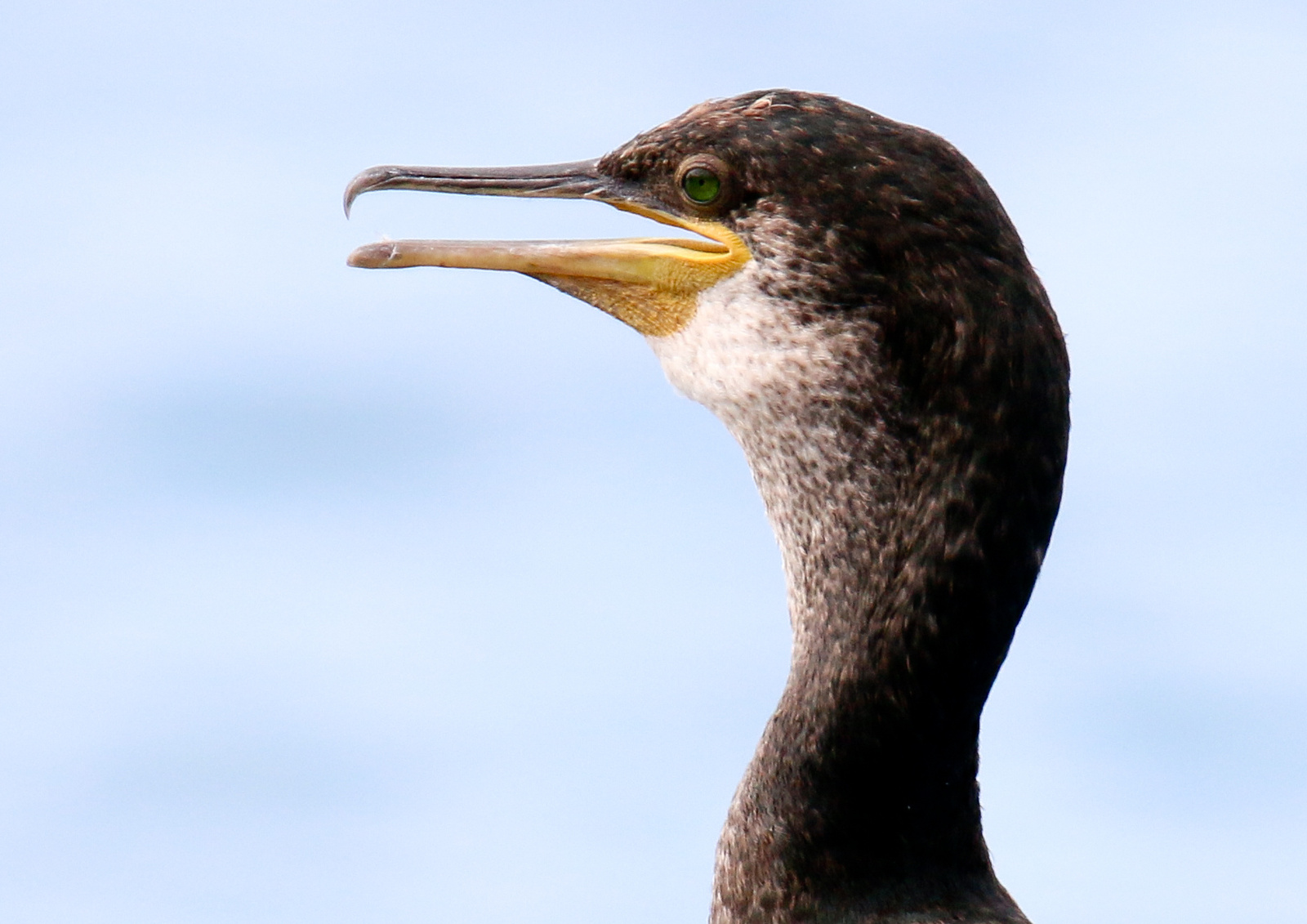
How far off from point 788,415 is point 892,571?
32cm

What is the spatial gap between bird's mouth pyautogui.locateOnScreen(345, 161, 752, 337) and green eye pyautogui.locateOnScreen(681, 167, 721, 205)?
4 cm

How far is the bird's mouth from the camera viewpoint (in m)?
3.62

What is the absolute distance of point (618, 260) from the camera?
373 centimetres

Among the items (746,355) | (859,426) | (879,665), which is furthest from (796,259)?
(879,665)

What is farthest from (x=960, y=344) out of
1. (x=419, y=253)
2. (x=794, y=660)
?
(x=419, y=253)

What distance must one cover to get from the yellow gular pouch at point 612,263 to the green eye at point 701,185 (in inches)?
1.7

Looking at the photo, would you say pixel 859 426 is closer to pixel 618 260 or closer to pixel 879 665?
pixel 879 665

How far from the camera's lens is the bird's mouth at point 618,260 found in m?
3.62

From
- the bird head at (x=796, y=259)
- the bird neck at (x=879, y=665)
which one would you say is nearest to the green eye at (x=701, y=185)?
the bird head at (x=796, y=259)

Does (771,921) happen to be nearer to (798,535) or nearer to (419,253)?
(798,535)

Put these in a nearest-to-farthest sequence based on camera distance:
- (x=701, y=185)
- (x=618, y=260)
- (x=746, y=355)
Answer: (x=746, y=355), (x=701, y=185), (x=618, y=260)

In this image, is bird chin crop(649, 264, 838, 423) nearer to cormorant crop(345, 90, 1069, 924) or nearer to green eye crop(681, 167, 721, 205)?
cormorant crop(345, 90, 1069, 924)

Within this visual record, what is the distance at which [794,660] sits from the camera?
3688 mm

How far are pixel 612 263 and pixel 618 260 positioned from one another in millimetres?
14
